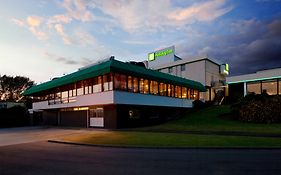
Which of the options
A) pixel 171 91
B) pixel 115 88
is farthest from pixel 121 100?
pixel 171 91

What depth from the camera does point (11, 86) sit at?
71.1 meters

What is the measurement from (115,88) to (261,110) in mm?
15716

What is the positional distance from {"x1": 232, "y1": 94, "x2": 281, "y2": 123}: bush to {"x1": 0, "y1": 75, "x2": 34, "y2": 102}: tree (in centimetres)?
6428

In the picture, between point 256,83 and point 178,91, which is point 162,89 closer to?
point 178,91

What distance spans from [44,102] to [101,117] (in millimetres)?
15561

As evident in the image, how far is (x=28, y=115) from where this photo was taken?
4853cm

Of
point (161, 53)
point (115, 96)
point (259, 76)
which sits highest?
point (161, 53)

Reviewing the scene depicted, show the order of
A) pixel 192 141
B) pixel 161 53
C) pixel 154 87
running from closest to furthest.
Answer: pixel 192 141
pixel 154 87
pixel 161 53

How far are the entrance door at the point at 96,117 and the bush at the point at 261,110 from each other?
15.9 metres

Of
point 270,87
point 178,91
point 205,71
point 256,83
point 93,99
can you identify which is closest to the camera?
point 93,99

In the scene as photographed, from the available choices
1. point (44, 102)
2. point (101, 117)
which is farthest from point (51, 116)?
point (101, 117)

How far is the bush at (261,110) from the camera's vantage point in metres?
25.6

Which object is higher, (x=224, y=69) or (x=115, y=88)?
(x=224, y=69)

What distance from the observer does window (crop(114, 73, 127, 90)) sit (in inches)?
1026
